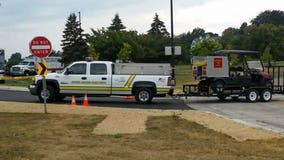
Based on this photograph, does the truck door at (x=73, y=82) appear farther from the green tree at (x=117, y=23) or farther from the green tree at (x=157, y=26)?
the green tree at (x=157, y=26)

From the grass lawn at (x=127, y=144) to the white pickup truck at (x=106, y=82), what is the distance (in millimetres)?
8960

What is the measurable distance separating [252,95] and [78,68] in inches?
334

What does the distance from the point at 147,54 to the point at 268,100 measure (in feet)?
149

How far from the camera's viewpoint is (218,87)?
77.3 ft

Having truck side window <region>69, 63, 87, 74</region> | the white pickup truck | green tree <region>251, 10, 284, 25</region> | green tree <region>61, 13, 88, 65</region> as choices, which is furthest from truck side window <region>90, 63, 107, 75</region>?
green tree <region>251, 10, 284, 25</region>

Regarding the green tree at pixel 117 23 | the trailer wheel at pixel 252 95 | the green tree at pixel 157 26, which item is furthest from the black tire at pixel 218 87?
the green tree at pixel 157 26

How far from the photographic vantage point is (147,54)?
6919 cm

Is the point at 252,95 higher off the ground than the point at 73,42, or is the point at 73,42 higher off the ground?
the point at 73,42

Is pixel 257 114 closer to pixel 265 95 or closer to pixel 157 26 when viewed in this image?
pixel 265 95

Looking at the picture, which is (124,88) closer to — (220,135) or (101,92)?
(101,92)

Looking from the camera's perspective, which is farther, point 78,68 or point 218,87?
point 218,87

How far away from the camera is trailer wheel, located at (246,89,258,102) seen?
2392 cm

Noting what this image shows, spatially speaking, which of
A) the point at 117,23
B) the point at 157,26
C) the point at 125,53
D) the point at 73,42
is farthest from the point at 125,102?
the point at 157,26

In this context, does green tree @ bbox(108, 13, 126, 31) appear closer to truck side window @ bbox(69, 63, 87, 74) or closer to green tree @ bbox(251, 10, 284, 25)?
green tree @ bbox(251, 10, 284, 25)
